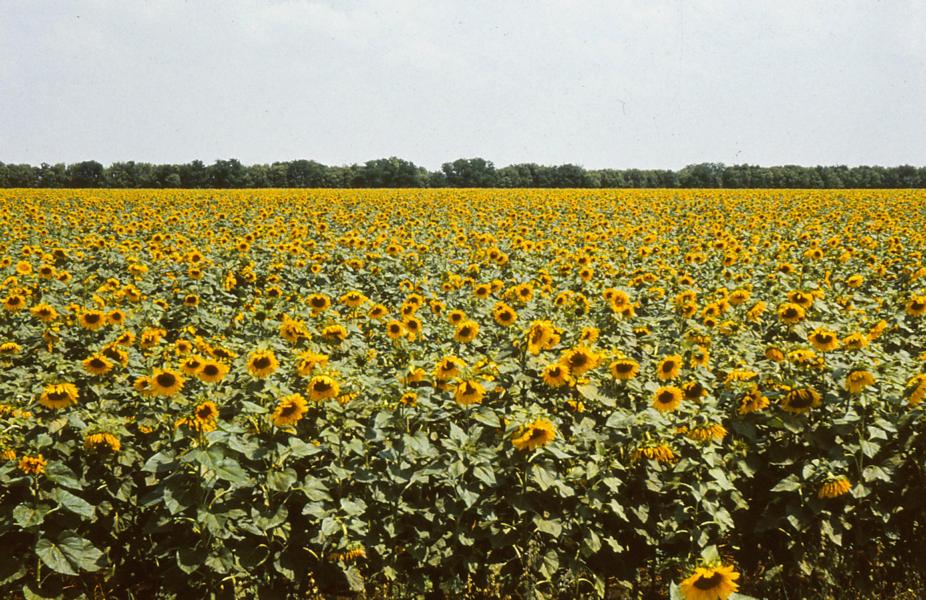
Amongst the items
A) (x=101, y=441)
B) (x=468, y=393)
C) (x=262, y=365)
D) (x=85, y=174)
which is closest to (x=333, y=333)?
(x=262, y=365)

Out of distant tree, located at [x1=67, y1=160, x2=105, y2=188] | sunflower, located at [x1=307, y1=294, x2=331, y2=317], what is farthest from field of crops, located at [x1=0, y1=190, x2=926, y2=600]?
distant tree, located at [x1=67, y1=160, x2=105, y2=188]

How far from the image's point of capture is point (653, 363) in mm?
5078

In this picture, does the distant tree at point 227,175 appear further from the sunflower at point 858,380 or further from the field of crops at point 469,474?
the sunflower at point 858,380

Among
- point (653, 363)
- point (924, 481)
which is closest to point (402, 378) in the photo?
point (653, 363)

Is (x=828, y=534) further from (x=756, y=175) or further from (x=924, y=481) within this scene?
(x=756, y=175)

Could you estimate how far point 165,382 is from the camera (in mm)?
3934

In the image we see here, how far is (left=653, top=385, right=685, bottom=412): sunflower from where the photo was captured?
12.8 feet

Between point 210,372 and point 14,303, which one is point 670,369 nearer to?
point 210,372

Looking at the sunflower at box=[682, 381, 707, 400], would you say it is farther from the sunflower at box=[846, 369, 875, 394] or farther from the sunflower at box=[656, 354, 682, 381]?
the sunflower at box=[846, 369, 875, 394]

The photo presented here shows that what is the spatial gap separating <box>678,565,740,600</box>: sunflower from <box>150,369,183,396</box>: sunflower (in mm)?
3283

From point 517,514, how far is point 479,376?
91 centimetres

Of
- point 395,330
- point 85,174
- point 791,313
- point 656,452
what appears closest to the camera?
point 656,452

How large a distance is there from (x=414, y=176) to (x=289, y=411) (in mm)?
59344

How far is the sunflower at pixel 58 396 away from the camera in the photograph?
144 inches
